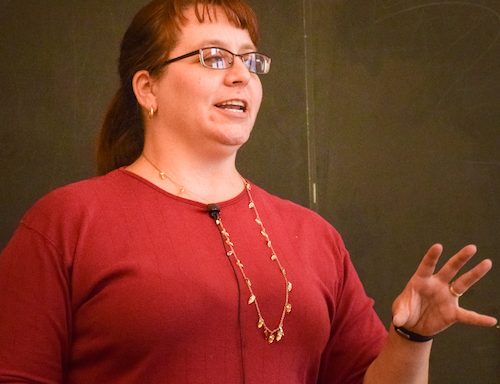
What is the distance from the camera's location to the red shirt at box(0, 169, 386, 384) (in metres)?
1.10

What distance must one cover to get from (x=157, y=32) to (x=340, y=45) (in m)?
0.77

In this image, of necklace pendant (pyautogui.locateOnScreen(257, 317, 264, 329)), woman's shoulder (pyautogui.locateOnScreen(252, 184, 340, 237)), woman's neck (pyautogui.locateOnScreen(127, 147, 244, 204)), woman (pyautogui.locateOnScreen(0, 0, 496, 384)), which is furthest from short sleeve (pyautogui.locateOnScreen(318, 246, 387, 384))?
woman's neck (pyautogui.locateOnScreen(127, 147, 244, 204))

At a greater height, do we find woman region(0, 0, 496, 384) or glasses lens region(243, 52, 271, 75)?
glasses lens region(243, 52, 271, 75)

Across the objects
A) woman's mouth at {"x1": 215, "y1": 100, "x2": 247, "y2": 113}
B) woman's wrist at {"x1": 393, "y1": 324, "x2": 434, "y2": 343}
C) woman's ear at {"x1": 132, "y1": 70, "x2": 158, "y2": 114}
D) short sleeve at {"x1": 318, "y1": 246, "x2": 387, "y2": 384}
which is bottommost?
short sleeve at {"x1": 318, "y1": 246, "x2": 387, "y2": 384}

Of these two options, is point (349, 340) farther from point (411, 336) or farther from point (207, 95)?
point (207, 95)

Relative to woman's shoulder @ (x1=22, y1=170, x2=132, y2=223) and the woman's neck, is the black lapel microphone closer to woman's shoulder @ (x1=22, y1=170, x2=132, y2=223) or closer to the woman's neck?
the woman's neck

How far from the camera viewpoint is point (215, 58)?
130 cm

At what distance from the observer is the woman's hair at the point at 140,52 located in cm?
134

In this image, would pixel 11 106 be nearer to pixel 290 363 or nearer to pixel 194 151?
pixel 194 151

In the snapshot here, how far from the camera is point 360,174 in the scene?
196 centimetres

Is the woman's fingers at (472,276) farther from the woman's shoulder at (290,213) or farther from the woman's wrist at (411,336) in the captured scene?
the woman's shoulder at (290,213)

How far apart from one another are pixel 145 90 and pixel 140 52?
0.08 meters

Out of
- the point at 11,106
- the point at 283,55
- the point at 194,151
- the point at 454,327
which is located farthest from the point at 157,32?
the point at 454,327

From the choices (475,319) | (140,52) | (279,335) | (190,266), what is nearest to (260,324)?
(279,335)
